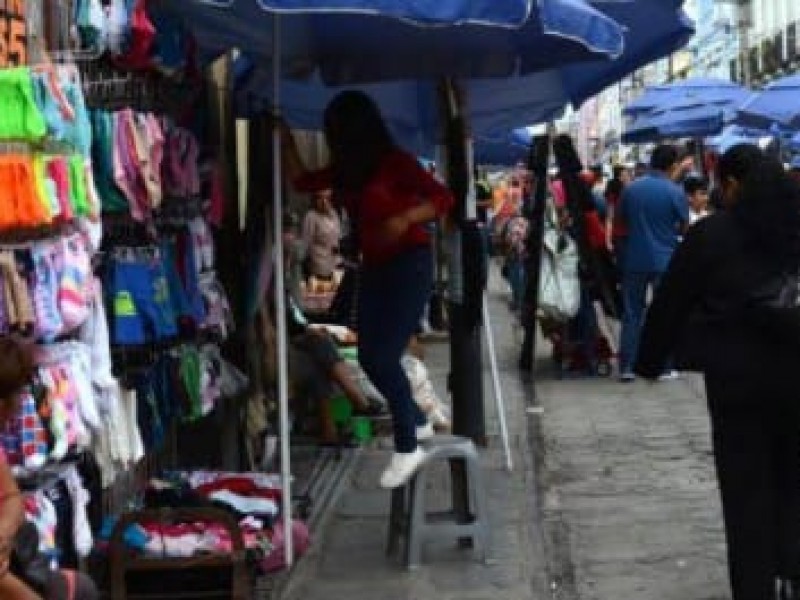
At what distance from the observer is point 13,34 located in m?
4.78

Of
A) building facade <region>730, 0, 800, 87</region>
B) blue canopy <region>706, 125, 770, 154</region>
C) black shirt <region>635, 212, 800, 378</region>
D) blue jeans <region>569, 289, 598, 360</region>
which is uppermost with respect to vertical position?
building facade <region>730, 0, 800, 87</region>

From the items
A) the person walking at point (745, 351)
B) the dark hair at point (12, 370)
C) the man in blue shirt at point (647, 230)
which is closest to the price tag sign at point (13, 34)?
the dark hair at point (12, 370)

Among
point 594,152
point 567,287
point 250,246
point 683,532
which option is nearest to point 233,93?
point 250,246

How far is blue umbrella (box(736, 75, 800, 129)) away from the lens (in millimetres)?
16453

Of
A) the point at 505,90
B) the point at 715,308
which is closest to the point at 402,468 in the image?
the point at 715,308

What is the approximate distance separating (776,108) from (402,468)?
1125 centimetres

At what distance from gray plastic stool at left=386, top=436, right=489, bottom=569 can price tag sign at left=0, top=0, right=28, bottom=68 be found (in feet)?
8.85

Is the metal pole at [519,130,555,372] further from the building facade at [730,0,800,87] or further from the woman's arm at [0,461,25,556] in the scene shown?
the building facade at [730,0,800,87]

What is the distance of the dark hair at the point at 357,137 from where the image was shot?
6.48 metres

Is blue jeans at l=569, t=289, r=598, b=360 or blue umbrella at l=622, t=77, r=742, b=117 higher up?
blue umbrella at l=622, t=77, r=742, b=117

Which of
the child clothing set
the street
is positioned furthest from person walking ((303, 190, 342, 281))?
the child clothing set

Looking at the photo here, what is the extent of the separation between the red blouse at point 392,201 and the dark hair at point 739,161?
124 centimetres

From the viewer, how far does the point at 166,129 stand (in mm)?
6289

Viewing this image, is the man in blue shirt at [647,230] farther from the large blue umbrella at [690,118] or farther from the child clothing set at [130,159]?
the large blue umbrella at [690,118]
